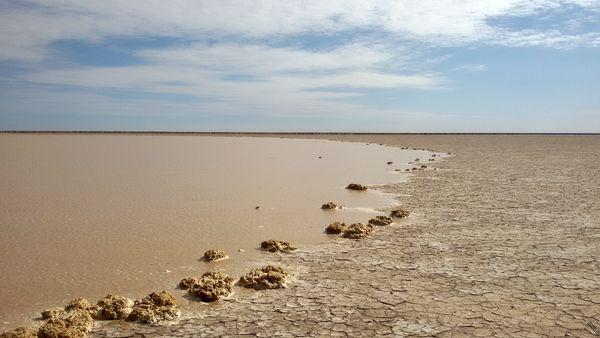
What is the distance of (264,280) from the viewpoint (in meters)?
6.71

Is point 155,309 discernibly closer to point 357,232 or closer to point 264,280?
point 264,280

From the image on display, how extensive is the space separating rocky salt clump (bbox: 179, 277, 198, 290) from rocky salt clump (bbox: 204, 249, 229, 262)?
1.23m

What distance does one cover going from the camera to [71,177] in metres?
18.5

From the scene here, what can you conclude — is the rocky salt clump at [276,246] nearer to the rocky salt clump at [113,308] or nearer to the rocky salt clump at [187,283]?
the rocky salt clump at [187,283]

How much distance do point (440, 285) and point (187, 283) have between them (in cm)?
332

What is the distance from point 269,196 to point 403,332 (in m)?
9.84

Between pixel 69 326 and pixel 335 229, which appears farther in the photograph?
pixel 335 229

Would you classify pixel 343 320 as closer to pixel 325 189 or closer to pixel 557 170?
pixel 325 189

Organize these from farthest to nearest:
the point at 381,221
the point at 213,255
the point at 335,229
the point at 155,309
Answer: the point at 381,221, the point at 335,229, the point at 213,255, the point at 155,309

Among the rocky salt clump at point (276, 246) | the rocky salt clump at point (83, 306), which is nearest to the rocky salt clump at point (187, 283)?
the rocky salt clump at point (83, 306)

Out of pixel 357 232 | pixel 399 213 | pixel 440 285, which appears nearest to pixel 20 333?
pixel 440 285

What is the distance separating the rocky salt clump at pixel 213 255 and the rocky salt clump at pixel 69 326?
2666 millimetres

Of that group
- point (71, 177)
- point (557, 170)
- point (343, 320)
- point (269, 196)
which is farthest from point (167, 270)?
point (557, 170)

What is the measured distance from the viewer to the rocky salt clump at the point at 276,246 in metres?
8.59
